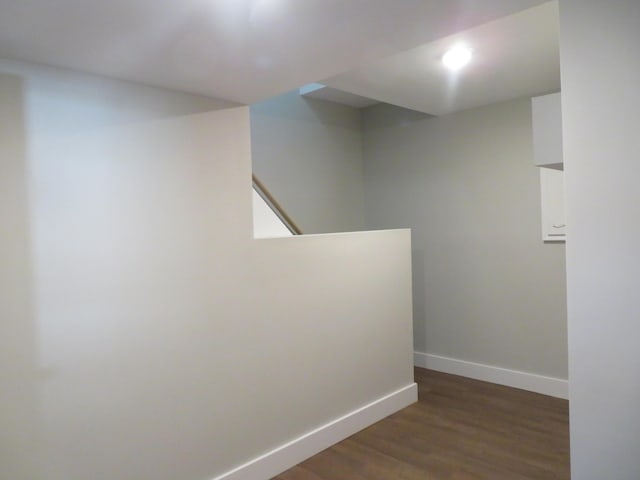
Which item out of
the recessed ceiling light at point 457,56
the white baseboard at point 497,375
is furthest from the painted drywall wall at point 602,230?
the white baseboard at point 497,375

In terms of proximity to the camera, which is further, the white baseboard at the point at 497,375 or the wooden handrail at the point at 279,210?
the white baseboard at the point at 497,375

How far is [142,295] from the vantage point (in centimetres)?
198

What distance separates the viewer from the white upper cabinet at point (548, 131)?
172 centimetres

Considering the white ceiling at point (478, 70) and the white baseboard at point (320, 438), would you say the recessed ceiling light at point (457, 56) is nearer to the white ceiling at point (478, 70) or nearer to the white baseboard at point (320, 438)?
the white ceiling at point (478, 70)

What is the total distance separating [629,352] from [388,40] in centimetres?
130

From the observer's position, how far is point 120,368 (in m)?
1.91

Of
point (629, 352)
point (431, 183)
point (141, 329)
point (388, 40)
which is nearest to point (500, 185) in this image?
point (431, 183)

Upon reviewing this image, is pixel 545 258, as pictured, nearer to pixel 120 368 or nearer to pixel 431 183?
pixel 431 183

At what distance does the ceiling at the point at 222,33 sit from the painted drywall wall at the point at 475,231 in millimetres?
2238

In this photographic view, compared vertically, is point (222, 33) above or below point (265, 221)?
above

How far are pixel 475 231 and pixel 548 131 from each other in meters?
2.22

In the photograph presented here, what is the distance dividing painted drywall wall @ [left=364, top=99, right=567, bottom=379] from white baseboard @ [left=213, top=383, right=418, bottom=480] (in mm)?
913

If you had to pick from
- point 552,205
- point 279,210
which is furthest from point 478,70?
point 279,210

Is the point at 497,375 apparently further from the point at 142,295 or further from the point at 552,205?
the point at 142,295
